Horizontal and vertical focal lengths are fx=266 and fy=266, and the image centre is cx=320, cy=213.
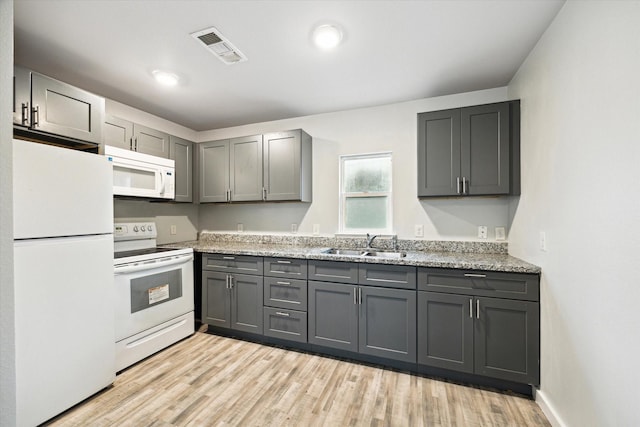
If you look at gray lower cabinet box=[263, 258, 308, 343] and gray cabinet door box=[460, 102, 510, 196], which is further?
gray lower cabinet box=[263, 258, 308, 343]

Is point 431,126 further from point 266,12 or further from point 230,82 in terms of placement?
point 230,82

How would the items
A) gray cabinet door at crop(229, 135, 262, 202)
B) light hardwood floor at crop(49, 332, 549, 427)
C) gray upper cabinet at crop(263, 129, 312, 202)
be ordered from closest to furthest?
light hardwood floor at crop(49, 332, 549, 427) → gray upper cabinet at crop(263, 129, 312, 202) → gray cabinet door at crop(229, 135, 262, 202)

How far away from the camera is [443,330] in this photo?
2.09 metres

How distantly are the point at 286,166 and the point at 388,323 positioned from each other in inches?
75.8

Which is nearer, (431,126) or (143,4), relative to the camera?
(143,4)

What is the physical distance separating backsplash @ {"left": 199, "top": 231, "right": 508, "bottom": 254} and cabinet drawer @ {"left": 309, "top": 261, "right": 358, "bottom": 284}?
0.63 m

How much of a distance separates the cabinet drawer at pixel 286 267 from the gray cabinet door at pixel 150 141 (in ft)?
5.72

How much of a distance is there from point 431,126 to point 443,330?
1766 mm

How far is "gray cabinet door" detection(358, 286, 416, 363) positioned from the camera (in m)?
2.17

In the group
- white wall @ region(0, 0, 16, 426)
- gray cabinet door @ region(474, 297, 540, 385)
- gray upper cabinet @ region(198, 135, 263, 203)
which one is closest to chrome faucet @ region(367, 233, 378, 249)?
gray cabinet door @ region(474, 297, 540, 385)

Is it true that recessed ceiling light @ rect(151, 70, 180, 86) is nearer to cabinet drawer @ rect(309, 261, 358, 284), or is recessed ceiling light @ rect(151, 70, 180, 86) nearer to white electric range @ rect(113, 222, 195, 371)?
white electric range @ rect(113, 222, 195, 371)

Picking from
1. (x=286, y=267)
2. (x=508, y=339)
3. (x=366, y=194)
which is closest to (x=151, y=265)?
(x=286, y=267)

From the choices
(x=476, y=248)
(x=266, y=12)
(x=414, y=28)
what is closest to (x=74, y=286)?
(x=266, y=12)

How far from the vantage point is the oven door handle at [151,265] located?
219 cm
